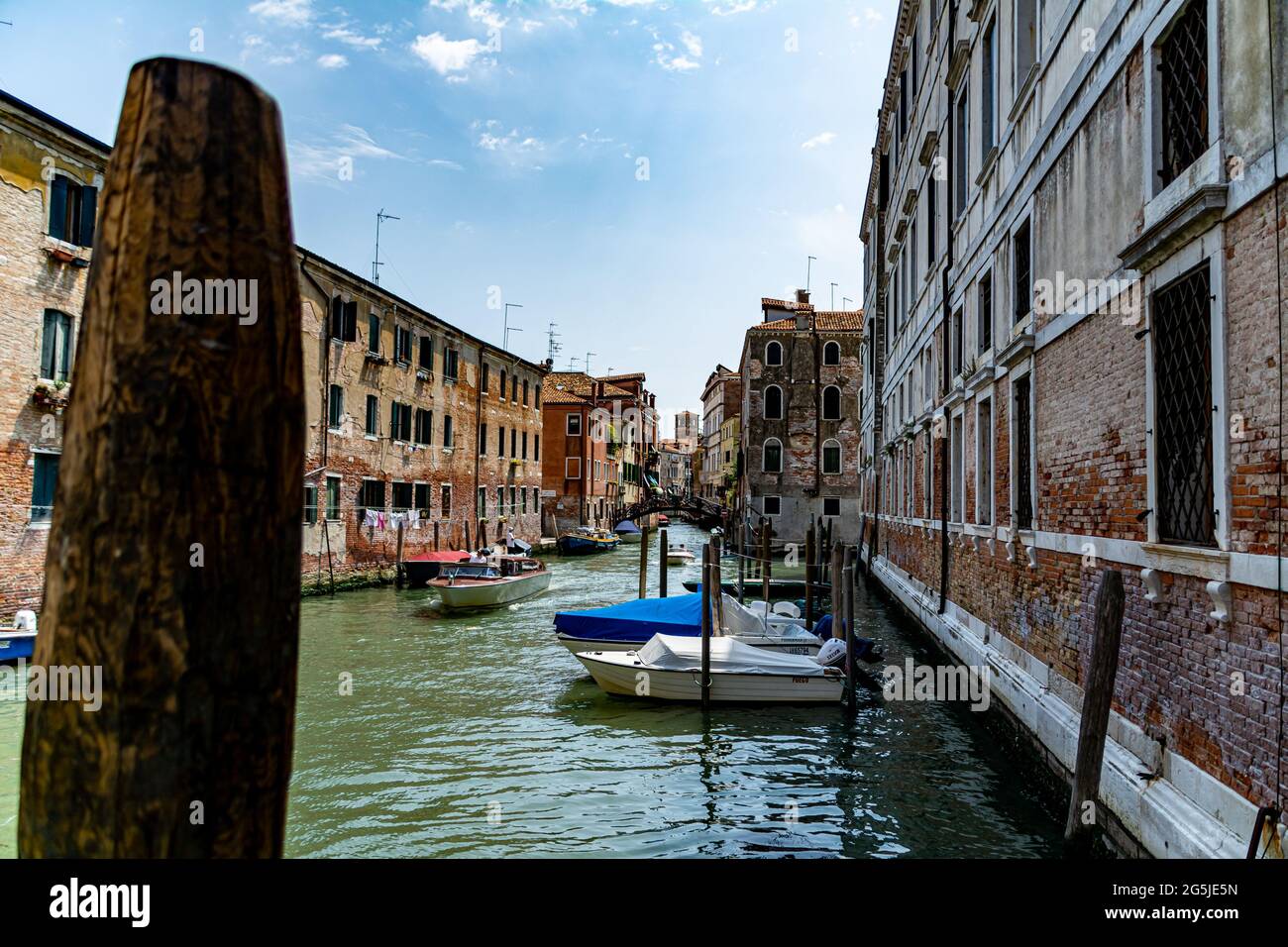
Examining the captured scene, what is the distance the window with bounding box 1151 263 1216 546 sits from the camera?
158 inches

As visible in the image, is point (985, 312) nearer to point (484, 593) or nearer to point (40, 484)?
point (484, 593)

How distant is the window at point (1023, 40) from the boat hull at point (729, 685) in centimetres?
657

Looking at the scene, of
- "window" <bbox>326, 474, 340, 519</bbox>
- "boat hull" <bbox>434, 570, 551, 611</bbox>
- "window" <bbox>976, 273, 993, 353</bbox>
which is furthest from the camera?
"window" <bbox>326, 474, 340, 519</bbox>

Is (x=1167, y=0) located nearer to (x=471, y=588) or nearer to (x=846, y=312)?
(x=471, y=588)

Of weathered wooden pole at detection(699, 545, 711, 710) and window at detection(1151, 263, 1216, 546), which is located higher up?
window at detection(1151, 263, 1216, 546)

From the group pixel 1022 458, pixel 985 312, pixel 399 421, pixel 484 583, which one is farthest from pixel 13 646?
pixel 399 421

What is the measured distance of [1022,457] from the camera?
7.55 meters

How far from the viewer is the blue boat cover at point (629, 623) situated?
10.9 meters

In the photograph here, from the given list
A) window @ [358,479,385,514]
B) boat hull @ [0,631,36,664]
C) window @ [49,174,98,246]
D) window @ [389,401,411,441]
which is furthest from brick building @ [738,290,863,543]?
boat hull @ [0,631,36,664]

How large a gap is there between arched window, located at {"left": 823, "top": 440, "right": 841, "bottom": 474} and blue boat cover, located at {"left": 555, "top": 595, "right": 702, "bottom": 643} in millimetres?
24115

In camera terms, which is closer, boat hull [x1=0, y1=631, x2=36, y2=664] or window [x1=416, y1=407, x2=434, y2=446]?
boat hull [x1=0, y1=631, x2=36, y2=664]

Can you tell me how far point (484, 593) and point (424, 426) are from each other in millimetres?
9109

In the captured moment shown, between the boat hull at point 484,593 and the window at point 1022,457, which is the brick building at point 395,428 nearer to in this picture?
the boat hull at point 484,593

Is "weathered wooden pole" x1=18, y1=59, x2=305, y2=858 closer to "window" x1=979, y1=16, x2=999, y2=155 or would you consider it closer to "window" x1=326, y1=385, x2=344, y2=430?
"window" x1=979, y1=16, x2=999, y2=155
